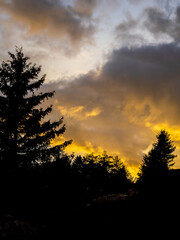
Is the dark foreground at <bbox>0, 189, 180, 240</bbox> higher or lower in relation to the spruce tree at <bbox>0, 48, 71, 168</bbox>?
lower

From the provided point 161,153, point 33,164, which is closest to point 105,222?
point 33,164

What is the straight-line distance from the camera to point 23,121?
13688mm

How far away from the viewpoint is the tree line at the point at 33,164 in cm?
892

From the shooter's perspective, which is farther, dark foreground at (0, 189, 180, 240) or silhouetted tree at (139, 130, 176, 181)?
silhouetted tree at (139, 130, 176, 181)

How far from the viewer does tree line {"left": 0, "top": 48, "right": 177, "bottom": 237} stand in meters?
8.92

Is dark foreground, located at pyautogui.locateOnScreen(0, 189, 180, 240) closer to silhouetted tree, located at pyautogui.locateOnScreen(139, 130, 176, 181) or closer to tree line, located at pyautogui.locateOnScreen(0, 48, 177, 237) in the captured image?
tree line, located at pyautogui.locateOnScreen(0, 48, 177, 237)

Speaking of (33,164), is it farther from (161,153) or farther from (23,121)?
(161,153)

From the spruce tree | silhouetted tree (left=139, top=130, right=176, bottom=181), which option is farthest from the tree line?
silhouetted tree (left=139, top=130, right=176, bottom=181)

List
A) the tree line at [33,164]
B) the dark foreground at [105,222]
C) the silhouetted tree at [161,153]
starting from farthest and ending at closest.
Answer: the silhouetted tree at [161,153], the tree line at [33,164], the dark foreground at [105,222]

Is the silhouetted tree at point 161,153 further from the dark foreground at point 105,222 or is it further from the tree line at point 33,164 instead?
the dark foreground at point 105,222

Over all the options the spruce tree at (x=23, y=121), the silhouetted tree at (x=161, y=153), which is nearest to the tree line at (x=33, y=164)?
the spruce tree at (x=23, y=121)

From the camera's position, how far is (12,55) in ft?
48.7

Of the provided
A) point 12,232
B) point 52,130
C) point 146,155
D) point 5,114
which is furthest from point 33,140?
point 146,155

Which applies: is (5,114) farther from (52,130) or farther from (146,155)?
(146,155)
